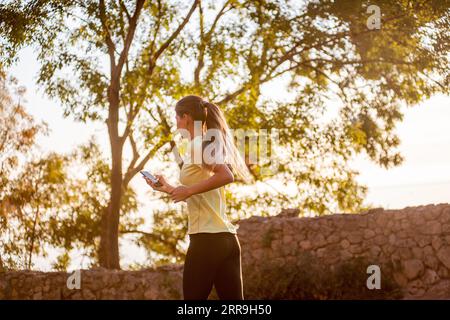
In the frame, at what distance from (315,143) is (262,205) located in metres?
2.28

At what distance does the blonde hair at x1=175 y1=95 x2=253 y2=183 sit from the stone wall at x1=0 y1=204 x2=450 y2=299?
279 inches

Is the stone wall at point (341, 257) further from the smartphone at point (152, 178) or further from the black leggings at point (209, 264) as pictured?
the smartphone at point (152, 178)

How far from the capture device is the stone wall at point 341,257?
10812mm

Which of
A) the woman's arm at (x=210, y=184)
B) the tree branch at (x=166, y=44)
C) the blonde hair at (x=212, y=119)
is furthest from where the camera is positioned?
the tree branch at (x=166, y=44)

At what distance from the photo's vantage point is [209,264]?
4008mm

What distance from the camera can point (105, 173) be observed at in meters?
20.4

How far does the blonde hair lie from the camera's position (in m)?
4.11

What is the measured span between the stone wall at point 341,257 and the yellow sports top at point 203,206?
714 centimetres

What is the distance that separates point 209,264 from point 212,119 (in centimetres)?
87
